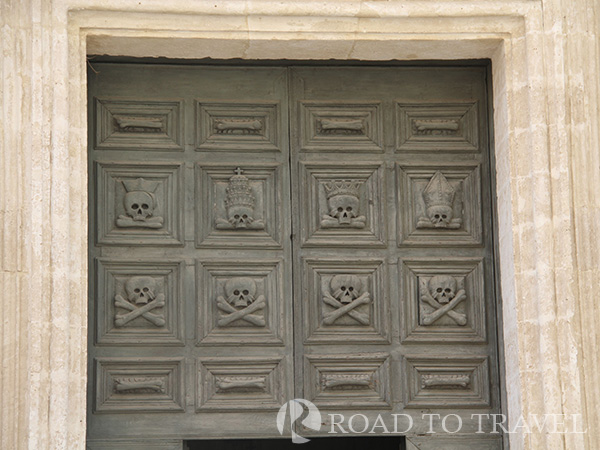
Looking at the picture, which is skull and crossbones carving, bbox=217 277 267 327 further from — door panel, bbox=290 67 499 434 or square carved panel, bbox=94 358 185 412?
square carved panel, bbox=94 358 185 412

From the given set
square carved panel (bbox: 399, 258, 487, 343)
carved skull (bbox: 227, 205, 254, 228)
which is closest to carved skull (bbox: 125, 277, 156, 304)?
carved skull (bbox: 227, 205, 254, 228)

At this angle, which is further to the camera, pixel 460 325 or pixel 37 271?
pixel 460 325

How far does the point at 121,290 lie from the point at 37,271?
24.6 inches

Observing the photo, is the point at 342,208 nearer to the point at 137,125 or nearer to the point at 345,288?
the point at 345,288

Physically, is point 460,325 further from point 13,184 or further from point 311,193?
point 13,184

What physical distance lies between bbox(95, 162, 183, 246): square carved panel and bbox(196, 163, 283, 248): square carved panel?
0.40 ft

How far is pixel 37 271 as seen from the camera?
5.12 meters

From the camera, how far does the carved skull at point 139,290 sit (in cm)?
564

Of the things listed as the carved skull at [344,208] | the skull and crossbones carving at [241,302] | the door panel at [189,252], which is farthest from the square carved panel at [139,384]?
the carved skull at [344,208]

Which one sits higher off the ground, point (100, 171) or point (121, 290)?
point (100, 171)

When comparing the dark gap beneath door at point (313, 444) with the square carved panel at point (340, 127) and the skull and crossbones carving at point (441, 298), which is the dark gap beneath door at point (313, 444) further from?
the square carved panel at point (340, 127)

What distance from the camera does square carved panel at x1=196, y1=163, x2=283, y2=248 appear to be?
5746mm

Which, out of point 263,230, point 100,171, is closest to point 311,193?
point 263,230

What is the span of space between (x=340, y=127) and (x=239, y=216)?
0.70 metres
